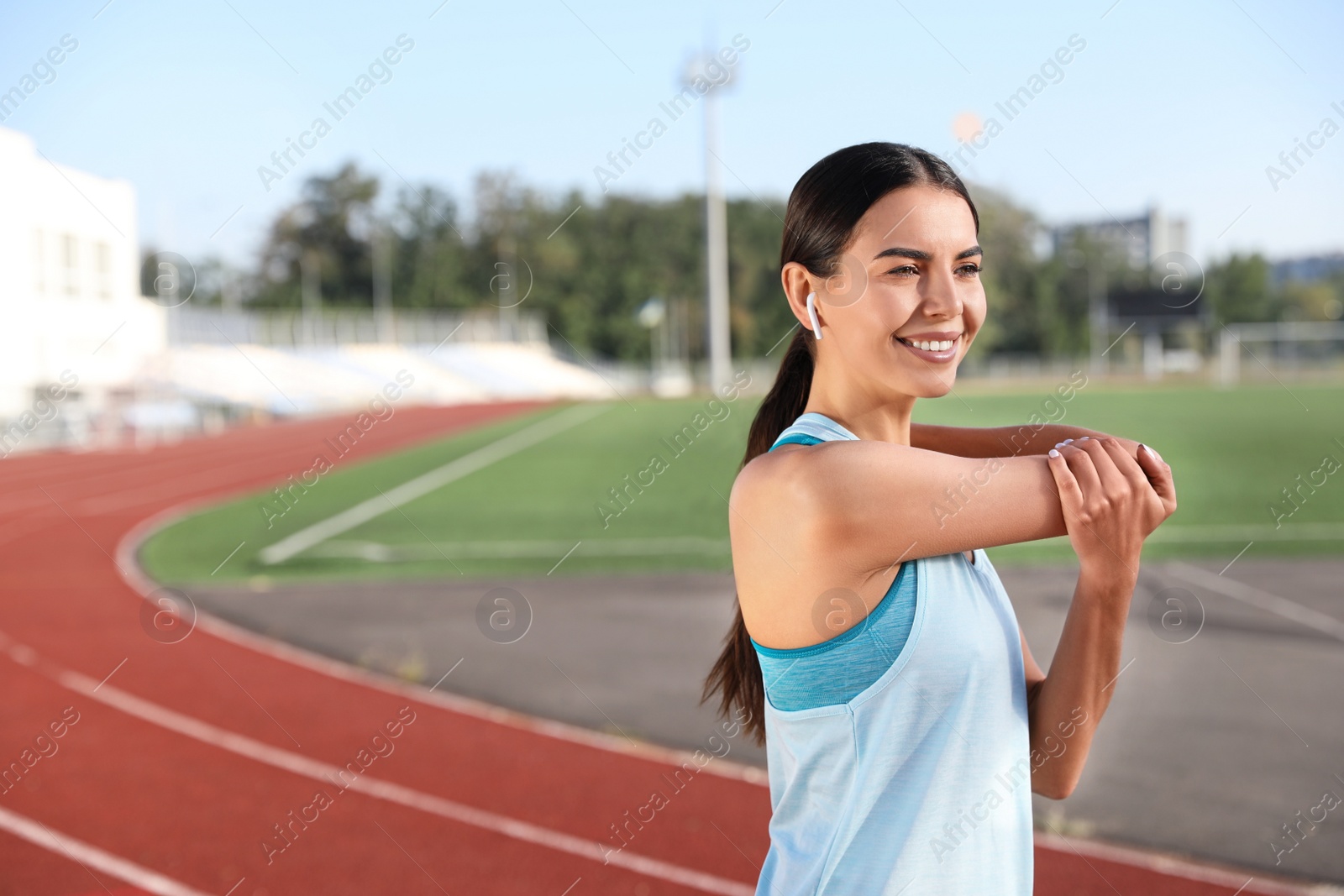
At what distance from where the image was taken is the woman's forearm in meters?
1.27

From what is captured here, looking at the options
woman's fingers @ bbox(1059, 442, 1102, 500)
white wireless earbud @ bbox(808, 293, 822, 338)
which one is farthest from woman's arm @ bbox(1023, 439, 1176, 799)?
white wireless earbud @ bbox(808, 293, 822, 338)

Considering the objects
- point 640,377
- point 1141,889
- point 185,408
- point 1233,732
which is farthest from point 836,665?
point 640,377

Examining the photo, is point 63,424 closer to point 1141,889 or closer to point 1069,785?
point 1141,889

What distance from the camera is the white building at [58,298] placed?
26.5m

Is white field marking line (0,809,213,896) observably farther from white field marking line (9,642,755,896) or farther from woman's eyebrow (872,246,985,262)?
woman's eyebrow (872,246,985,262)

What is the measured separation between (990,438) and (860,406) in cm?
42

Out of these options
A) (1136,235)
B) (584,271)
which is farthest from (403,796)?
(1136,235)

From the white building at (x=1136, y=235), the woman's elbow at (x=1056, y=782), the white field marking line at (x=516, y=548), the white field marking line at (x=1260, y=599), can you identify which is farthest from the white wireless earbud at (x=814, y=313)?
the white building at (x=1136, y=235)

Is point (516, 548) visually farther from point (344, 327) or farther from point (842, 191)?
point (344, 327)

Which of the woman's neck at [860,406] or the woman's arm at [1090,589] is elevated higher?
the woman's neck at [860,406]

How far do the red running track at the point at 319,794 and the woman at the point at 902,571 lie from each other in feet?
11.5

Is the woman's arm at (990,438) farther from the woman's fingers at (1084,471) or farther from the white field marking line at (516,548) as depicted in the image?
the white field marking line at (516,548)

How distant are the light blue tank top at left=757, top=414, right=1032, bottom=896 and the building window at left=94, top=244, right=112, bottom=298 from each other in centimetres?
3591

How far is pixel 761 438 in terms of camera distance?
1599mm
